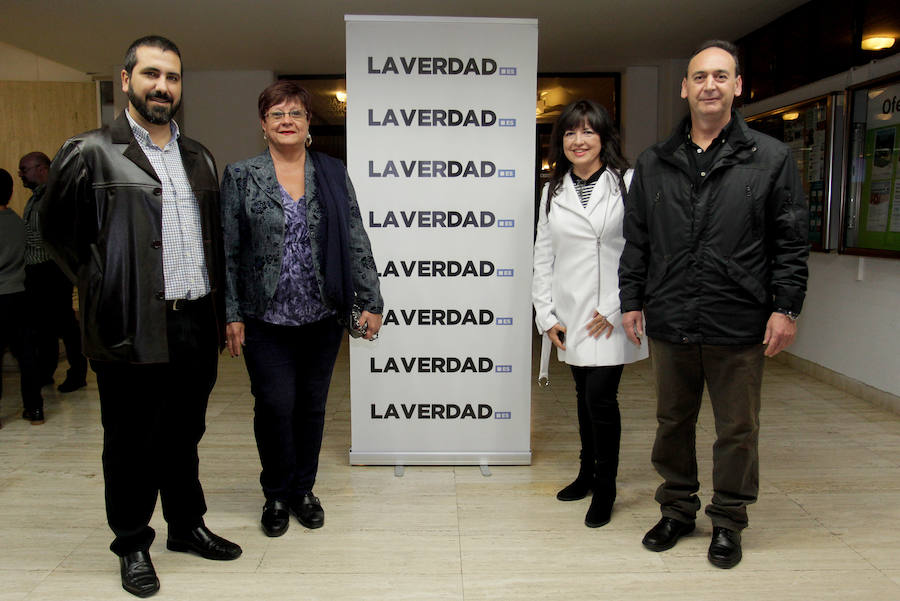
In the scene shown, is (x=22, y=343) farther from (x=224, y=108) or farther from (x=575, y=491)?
(x=224, y=108)

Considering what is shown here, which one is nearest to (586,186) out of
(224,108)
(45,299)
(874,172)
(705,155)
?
(705,155)

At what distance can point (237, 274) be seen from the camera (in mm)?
2586

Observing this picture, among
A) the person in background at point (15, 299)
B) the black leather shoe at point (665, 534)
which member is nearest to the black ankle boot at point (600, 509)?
the black leather shoe at point (665, 534)

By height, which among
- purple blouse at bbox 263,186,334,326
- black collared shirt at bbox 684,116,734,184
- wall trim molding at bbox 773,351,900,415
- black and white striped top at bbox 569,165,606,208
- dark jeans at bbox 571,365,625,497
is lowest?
wall trim molding at bbox 773,351,900,415

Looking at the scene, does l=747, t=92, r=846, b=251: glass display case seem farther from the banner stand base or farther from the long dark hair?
the banner stand base

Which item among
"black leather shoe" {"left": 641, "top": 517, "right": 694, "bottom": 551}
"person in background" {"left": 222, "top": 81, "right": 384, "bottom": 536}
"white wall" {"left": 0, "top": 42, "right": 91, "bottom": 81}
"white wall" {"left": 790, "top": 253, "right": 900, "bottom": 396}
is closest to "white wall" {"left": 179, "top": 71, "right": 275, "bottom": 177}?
"white wall" {"left": 0, "top": 42, "right": 91, "bottom": 81}

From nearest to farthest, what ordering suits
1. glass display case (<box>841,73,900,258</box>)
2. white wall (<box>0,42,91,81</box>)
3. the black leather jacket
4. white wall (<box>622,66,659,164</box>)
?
1. the black leather jacket
2. glass display case (<box>841,73,900,258</box>)
3. white wall (<box>0,42,91,81</box>)
4. white wall (<box>622,66,659,164</box>)

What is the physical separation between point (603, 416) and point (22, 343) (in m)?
3.61

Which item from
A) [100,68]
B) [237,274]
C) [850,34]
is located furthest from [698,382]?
[100,68]

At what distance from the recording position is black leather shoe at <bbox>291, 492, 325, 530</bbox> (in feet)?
9.30

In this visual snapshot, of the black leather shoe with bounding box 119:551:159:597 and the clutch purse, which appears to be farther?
the clutch purse

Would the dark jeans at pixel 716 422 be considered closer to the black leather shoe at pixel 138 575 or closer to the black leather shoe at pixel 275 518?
the black leather shoe at pixel 275 518

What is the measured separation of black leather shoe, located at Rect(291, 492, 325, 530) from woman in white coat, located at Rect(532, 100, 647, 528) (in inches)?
41.6

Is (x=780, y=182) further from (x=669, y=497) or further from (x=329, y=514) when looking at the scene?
(x=329, y=514)
